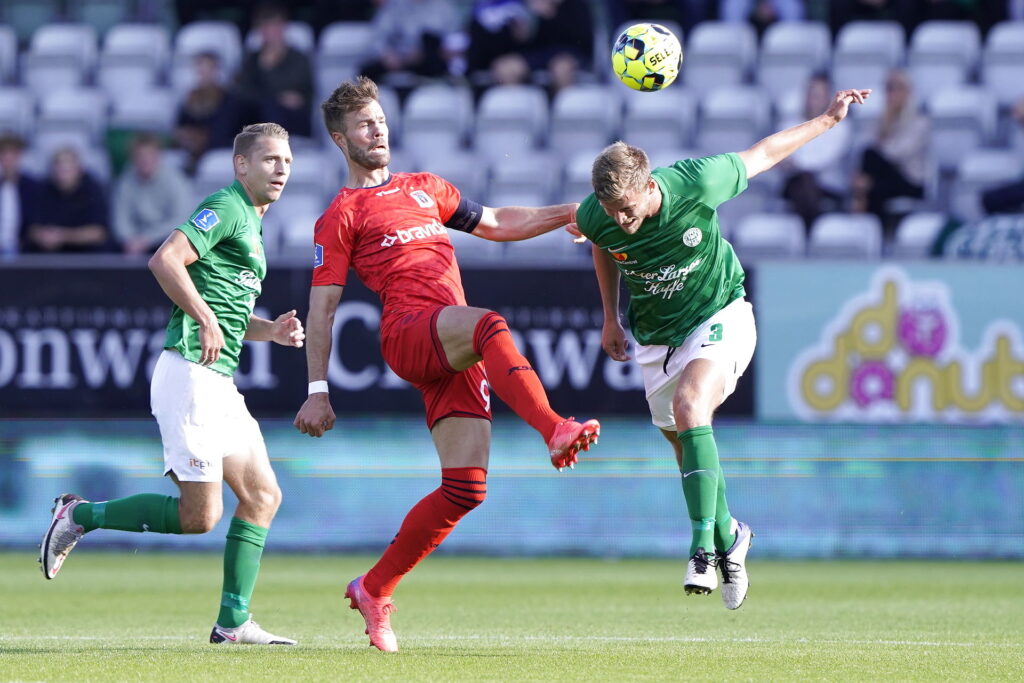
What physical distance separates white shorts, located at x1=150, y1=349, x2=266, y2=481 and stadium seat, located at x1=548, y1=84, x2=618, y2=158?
846 cm

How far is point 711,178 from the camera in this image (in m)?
6.84

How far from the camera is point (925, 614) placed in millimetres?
8734

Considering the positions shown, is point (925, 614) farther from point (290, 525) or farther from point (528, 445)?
point (290, 525)

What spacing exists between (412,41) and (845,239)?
4.94m

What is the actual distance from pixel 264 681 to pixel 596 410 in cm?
711

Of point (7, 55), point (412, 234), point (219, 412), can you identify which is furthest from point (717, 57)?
point (219, 412)

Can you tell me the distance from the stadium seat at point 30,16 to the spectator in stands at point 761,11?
741cm

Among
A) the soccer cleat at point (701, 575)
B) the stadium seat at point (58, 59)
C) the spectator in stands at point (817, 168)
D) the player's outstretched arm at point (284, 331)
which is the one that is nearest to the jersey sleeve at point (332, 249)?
the player's outstretched arm at point (284, 331)

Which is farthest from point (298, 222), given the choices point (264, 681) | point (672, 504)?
point (264, 681)

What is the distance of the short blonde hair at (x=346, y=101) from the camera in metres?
7.02

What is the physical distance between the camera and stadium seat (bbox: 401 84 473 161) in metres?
15.3

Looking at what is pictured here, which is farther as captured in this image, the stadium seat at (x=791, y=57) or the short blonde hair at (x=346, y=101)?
the stadium seat at (x=791, y=57)

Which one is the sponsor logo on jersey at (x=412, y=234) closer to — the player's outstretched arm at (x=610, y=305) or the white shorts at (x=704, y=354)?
the player's outstretched arm at (x=610, y=305)

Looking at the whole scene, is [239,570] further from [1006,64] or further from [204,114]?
[1006,64]
